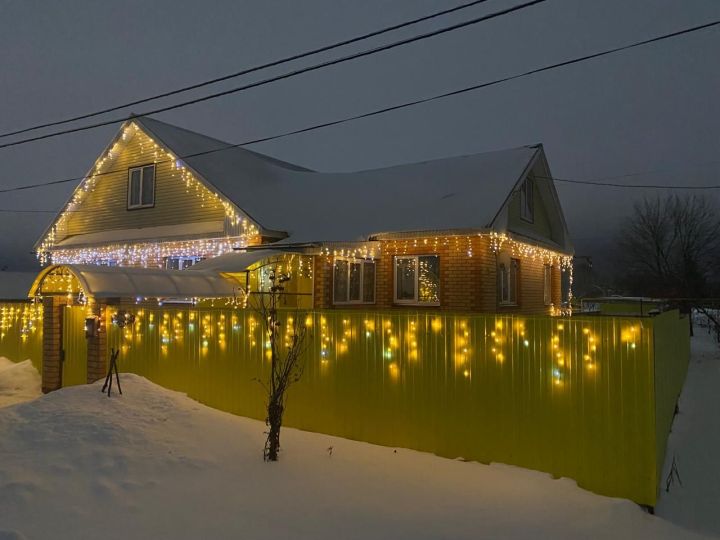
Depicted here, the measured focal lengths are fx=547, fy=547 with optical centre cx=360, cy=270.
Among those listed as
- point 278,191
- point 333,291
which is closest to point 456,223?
point 333,291

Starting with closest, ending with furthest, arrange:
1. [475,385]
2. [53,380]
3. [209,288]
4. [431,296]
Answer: [475,385], [53,380], [209,288], [431,296]

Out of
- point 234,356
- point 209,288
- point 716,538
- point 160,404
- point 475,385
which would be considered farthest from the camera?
point 209,288

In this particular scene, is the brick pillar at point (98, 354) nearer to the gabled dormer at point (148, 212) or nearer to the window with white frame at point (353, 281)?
the gabled dormer at point (148, 212)

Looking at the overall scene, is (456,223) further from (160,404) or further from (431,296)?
(160,404)

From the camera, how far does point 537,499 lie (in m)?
5.22

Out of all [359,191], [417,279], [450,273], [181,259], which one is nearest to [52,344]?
[181,259]

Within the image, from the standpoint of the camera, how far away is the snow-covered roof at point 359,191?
46.5ft

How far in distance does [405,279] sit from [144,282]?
21.9 ft

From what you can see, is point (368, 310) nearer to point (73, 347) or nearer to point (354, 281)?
point (354, 281)

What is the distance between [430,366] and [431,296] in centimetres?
792

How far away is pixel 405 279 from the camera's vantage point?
48.0 ft

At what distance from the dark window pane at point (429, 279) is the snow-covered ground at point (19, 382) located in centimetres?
886

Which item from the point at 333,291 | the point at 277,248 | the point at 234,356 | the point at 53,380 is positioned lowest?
the point at 53,380

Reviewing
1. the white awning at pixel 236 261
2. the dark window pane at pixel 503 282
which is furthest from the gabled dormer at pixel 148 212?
the dark window pane at pixel 503 282
